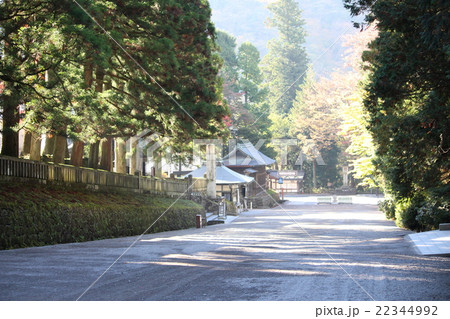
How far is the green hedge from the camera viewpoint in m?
14.0

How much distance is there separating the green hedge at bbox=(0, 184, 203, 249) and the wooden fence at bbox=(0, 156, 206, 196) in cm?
52

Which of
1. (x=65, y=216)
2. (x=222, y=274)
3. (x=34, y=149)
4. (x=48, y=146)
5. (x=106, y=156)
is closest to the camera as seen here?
(x=222, y=274)

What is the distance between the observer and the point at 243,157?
65.6 m

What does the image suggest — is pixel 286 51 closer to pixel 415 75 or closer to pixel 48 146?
pixel 48 146

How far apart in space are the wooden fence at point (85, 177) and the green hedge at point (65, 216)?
0.52 meters

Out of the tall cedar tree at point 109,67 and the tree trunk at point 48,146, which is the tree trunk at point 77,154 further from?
the tree trunk at point 48,146

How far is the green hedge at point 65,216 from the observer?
14.0 meters

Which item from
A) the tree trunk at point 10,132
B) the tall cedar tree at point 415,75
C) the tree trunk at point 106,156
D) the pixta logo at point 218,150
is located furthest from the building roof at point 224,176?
the tall cedar tree at point 415,75

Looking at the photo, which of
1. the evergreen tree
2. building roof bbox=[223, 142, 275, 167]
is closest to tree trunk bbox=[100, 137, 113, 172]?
building roof bbox=[223, 142, 275, 167]

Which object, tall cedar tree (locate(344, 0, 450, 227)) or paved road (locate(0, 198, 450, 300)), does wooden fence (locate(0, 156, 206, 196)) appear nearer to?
paved road (locate(0, 198, 450, 300))

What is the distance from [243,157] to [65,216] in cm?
4982

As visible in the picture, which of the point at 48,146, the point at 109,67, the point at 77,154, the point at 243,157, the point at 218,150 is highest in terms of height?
the point at 109,67

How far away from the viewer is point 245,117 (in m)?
67.1

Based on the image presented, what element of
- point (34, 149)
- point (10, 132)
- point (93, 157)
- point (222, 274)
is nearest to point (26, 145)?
point (34, 149)
